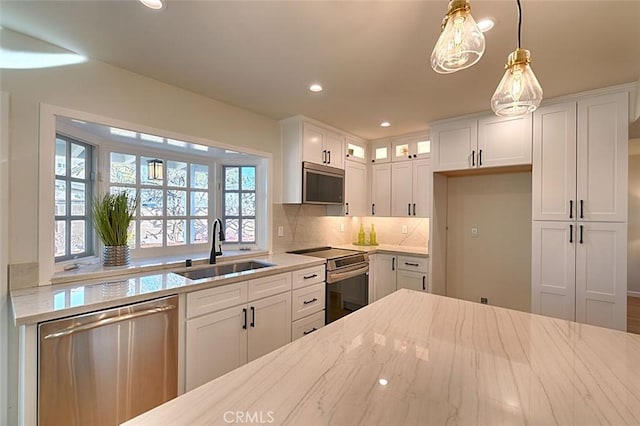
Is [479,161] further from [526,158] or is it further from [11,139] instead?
[11,139]

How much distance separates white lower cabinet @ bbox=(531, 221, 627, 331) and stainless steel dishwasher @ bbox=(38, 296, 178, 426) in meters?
3.04

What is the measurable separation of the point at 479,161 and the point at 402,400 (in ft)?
9.34

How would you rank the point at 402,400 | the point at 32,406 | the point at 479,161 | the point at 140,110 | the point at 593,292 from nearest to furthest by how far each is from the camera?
the point at 402,400, the point at 32,406, the point at 140,110, the point at 593,292, the point at 479,161

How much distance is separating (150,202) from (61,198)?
626mm

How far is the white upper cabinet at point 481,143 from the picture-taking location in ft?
8.92

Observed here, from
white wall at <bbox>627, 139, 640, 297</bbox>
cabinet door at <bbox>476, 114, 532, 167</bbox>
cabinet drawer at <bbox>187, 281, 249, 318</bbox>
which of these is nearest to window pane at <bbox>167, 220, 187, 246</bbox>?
cabinet drawer at <bbox>187, 281, 249, 318</bbox>

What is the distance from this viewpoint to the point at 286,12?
1.44 m

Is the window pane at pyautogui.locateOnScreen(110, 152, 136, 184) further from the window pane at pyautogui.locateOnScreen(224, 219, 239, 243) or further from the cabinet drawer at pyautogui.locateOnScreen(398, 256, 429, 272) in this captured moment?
the cabinet drawer at pyautogui.locateOnScreen(398, 256, 429, 272)

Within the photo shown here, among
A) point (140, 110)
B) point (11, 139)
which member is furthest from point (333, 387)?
point (140, 110)

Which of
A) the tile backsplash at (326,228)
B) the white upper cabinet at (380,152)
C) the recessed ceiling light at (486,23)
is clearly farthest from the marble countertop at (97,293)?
the white upper cabinet at (380,152)

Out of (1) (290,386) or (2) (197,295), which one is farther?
(2) (197,295)

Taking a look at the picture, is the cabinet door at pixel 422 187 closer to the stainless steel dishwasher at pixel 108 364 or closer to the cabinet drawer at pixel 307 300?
the cabinet drawer at pixel 307 300

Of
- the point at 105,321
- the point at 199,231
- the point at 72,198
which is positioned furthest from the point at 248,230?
the point at 105,321

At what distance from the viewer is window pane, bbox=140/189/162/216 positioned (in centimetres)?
248
